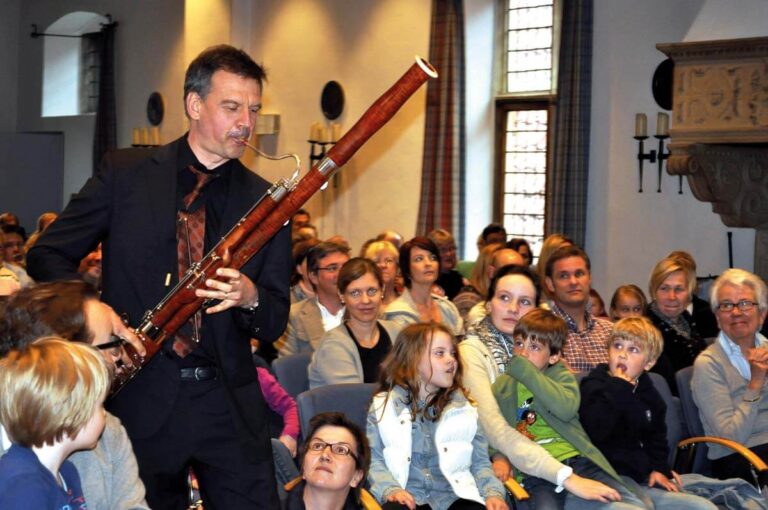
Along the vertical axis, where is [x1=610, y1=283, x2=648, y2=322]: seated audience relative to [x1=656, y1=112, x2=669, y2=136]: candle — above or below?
below

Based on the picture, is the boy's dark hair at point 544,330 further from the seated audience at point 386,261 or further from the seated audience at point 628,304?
the seated audience at point 386,261

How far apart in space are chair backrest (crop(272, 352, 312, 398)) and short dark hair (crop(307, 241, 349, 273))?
1119 millimetres

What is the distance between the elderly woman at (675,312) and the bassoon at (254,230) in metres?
3.43

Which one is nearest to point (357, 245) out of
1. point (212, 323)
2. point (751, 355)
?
point (751, 355)

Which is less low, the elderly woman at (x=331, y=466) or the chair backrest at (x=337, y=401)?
the chair backrest at (x=337, y=401)

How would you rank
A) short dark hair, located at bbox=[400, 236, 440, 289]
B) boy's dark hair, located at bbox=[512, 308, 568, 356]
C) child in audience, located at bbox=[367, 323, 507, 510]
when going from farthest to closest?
short dark hair, located at bbox=[400, 236, 440, 289] → boy's dark hair, located at bbox=[512, 308, 568, 356] → child in audience, located at bbox=[367, 323, 507, 510]

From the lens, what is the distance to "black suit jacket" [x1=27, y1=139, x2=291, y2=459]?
2.88 metres

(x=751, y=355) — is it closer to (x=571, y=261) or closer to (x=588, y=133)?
(x=571, y=261)

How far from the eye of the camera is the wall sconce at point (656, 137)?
9.80 meters

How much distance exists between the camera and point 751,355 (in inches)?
200

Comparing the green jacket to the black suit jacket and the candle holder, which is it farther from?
the candle holder

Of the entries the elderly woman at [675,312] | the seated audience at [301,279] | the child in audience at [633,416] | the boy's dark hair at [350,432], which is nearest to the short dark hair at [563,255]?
the elderly woman at [675,312]

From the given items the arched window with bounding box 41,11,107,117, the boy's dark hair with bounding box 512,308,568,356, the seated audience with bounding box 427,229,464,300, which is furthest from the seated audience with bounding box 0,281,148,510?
the arched window with bounding box 41,11,107,117

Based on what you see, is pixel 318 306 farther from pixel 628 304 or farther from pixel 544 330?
pixel 544 330
